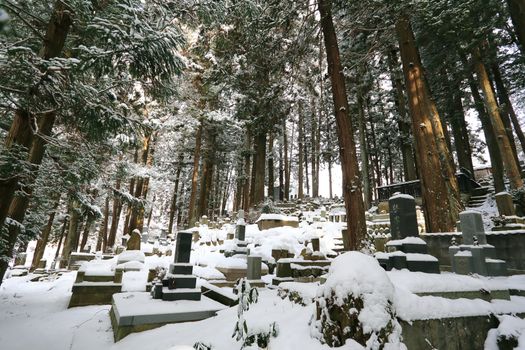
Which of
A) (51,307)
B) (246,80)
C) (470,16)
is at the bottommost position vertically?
(51,307)

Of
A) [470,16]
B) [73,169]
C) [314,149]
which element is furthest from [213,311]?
[314,149]

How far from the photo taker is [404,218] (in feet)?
18.2

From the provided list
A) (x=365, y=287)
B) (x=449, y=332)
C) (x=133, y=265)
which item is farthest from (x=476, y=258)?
(x=133, y=265)

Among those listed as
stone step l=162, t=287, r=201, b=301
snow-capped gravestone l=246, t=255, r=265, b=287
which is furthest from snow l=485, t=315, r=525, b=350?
stone step l=162, t=287, r=201, b=301

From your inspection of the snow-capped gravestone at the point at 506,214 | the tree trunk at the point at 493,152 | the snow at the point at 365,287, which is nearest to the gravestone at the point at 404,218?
the snow at the point at 365,287

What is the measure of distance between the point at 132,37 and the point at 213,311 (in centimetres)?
552

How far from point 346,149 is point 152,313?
5934mm

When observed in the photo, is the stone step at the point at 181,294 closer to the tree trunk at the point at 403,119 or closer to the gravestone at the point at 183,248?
the gravestone at the point at 183,248

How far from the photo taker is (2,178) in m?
4.10

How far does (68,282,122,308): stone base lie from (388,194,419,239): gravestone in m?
8.48

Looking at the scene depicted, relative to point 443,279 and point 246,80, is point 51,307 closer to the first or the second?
point 443,279

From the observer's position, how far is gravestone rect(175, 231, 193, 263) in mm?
7449

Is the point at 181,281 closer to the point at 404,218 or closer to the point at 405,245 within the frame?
the point at 405,245

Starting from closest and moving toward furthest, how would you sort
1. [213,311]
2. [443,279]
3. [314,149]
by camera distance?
[443,279] → [213,311] → [314,149]
